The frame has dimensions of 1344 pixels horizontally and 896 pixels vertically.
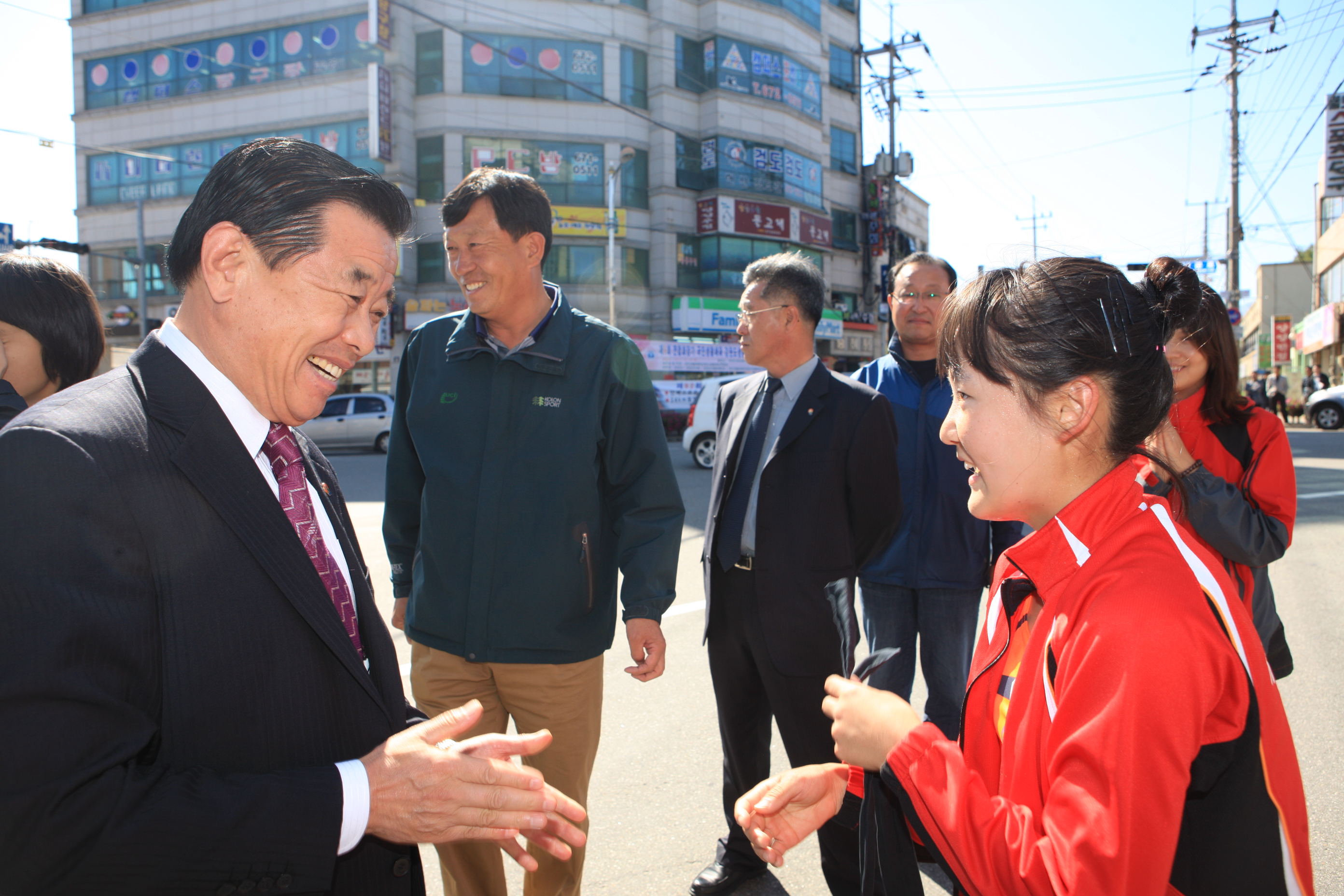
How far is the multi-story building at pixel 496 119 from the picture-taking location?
89.3 feet

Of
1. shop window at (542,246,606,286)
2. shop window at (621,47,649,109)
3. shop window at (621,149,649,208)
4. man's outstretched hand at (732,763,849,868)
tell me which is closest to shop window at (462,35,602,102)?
shop window at (621,47,649,109)

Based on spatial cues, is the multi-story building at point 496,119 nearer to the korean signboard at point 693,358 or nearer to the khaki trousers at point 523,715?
the korean signboard at point 693,358

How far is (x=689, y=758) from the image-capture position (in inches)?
151

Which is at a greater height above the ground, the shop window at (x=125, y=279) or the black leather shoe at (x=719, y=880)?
the shop window at (x=125, y=279)

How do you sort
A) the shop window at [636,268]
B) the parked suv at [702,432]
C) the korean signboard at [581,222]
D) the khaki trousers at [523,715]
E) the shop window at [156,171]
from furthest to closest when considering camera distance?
the shop window at [636,268] < the shop window at [156,171] < the korean signboard at [581,222] < the parked suv at [702,432] < the khaki trousers at [523,715]

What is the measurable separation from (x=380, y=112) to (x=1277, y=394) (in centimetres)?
2860

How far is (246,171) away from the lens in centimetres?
142

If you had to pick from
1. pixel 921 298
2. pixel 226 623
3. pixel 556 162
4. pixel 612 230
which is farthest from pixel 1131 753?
pixel 556 162

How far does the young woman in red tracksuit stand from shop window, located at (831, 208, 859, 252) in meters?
37.1

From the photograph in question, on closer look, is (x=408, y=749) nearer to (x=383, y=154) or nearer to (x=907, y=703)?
(x=907, y=703)

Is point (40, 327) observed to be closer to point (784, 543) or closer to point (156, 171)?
point (784, 543)

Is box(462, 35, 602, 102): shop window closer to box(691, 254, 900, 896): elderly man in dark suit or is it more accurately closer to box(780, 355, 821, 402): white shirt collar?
box(780, 355, 821, 402): white shirt collar

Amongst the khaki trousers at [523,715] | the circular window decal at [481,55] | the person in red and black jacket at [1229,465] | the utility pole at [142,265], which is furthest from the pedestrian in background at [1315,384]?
the utility pole at [142,265]

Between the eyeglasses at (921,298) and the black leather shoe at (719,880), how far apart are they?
7.95ft
